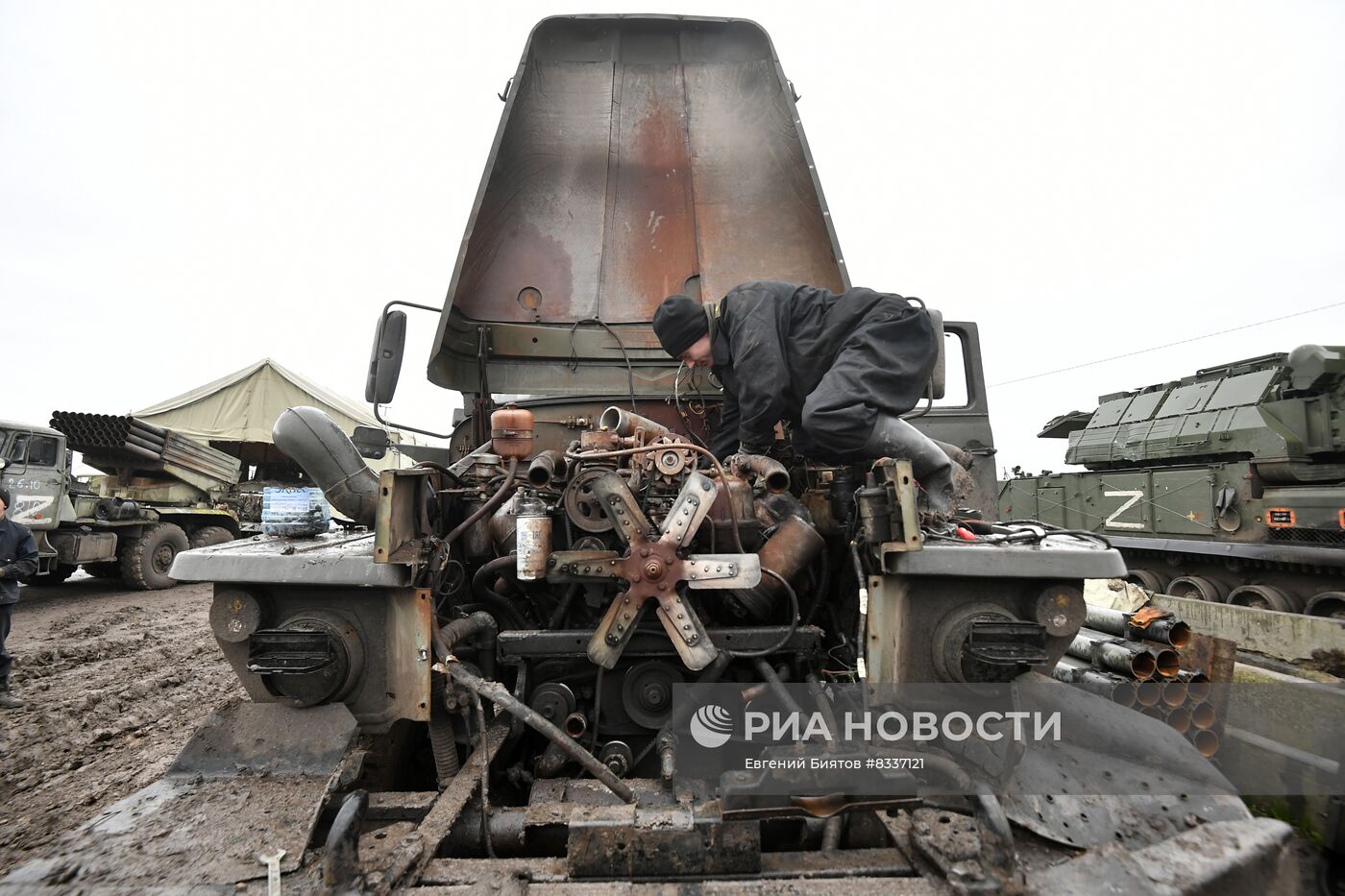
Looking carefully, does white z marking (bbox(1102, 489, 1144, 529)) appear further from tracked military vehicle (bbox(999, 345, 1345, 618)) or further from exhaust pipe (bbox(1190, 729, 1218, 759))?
exhaust pipe (bbox(1190, 729, 1218, 759))

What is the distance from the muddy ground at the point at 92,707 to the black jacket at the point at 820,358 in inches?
95.3

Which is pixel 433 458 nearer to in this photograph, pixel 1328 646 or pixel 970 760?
pixel 970 760

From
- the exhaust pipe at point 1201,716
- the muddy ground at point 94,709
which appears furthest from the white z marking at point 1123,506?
the exhaust pipe at point 1201,716

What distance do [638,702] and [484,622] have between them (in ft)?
1.87

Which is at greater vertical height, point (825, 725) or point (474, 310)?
point (474, 310)

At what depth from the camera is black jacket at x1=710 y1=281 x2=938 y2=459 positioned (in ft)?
7.54

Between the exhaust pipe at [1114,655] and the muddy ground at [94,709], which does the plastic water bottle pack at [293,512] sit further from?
the exhaust pipe at [1114,655]

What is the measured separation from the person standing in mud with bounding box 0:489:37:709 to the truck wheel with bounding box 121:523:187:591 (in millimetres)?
5343

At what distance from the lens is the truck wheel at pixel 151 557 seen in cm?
1109

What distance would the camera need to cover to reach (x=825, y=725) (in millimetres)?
1949

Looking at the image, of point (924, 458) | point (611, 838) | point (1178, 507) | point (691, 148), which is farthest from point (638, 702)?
point (1178, 507)

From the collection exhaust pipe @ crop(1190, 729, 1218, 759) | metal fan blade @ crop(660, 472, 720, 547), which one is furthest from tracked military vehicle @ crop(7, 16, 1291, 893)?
exhaust pipe @ crop(1190, 729, 1218, 759)

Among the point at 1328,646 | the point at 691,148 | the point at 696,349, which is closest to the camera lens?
the point at 696,349

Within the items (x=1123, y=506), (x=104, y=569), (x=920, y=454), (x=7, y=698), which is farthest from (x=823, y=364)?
(x=104, y=569)
